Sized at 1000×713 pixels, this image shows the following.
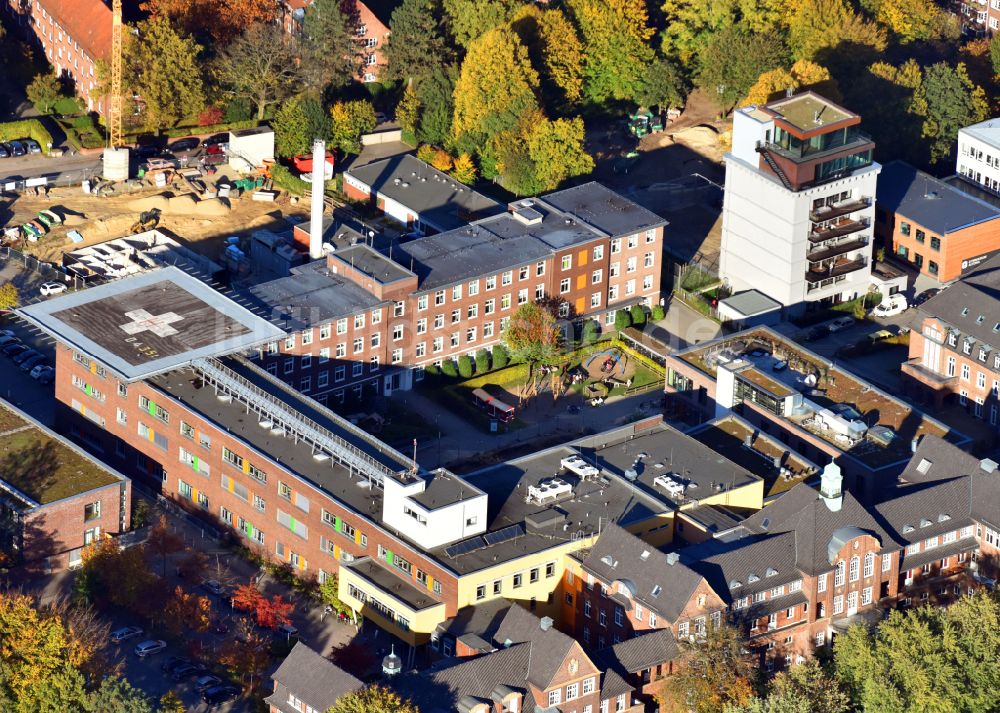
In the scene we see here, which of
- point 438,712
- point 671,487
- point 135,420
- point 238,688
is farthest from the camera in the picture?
point 135,420

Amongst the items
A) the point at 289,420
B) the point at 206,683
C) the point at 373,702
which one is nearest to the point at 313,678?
the point at 373,702

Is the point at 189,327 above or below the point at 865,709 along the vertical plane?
above

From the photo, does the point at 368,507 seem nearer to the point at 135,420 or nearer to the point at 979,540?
the point at 135,420

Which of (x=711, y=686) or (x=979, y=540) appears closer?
(x=711, y=686)

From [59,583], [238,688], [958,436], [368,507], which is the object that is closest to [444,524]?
[368,507]

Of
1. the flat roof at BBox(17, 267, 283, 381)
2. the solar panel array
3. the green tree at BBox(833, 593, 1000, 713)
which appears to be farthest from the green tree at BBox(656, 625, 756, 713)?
the flat roof at BBox(17, 267, 283, 381)

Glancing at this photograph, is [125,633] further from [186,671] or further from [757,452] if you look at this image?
[757,452]
